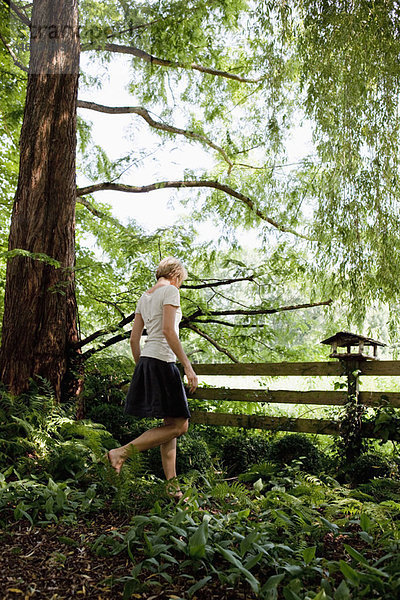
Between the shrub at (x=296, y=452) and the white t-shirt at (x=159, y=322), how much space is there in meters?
2.21

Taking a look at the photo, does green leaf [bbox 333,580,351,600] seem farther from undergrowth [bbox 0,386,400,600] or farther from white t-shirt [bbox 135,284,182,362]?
white t-shirt [bbox 135,284,182,362]

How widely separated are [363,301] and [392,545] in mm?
2051

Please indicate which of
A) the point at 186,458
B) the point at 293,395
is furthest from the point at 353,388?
the point at 186,458

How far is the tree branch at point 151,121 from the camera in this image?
6.57 m

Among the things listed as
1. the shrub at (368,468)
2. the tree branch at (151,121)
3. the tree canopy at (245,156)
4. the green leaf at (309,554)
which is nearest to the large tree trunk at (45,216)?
the tree canopy at (245,156)

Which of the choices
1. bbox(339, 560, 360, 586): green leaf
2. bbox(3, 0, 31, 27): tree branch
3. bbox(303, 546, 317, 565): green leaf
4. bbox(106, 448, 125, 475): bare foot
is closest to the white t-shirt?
bbox(106, 448, 125, 475): bare foot

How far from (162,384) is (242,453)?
2224 mm

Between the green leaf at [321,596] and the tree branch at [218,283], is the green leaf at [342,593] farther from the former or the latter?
the tree branch at [218,283]

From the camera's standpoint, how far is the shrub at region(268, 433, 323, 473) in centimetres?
503

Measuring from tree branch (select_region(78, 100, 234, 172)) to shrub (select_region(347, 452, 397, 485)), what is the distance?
15.2 feet

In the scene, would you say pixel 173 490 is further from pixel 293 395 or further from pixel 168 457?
pixel 293 395

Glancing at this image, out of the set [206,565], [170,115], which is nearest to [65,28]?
[170,115]

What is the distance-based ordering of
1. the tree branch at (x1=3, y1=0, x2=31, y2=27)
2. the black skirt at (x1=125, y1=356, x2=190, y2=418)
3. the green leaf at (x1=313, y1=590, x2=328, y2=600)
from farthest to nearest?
the tree branch at (x1=3, y1=0, x2=31, y2=27) → the black skirt at (x1=125, y1=356, x2=190, y2=418) → the green leaf at (x1=313, y1=590, x2=328, y2=600)

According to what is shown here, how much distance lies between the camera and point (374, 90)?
11.7 ft
